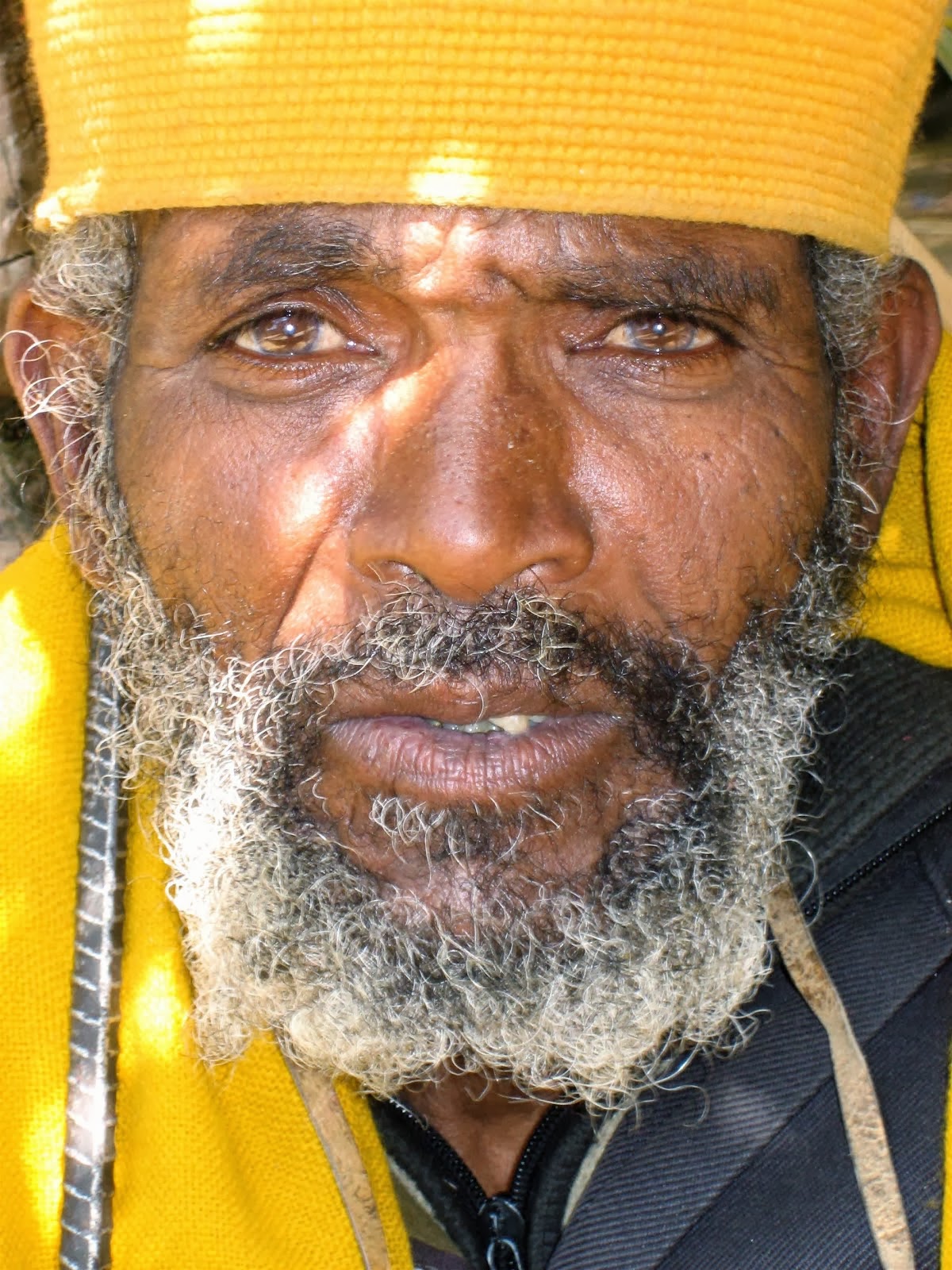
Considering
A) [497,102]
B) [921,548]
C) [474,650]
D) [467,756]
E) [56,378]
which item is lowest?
[467,756]

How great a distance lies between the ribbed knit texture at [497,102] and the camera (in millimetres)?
1520

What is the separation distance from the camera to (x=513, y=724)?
1.65 meters

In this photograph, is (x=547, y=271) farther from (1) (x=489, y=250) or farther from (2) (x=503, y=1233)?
(2) (x=503, y=1233)

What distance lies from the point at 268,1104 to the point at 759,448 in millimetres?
1185

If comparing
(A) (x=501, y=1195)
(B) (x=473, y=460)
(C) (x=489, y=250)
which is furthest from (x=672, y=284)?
(A) (x=501, y=1195)

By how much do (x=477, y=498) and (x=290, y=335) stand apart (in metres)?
0.42

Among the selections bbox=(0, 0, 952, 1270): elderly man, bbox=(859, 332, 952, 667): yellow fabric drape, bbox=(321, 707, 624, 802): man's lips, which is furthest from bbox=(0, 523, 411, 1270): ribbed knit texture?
bbox=(859, 332, 952, 667): yellow fabric drape

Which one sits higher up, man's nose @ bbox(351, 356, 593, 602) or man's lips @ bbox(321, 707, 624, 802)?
man's nose @ bbox(351, 356, 593, 602)

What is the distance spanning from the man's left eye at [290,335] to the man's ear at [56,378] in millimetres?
366

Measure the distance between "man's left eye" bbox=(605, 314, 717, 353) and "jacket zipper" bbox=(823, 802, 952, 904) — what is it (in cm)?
79

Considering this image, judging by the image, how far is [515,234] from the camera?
5.27 ft

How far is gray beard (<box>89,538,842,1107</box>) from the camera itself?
5.41 ft

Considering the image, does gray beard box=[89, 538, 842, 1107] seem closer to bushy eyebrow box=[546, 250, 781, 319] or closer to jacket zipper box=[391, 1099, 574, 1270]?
jacket zipper box=[391, 1099, 574, 1270]

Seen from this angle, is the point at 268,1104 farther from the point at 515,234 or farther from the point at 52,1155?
the point at 515,234
